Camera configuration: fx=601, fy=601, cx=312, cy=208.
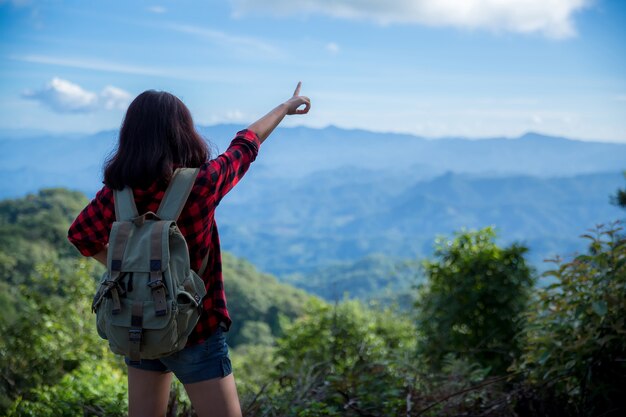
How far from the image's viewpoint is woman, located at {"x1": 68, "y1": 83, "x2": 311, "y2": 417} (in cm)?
164

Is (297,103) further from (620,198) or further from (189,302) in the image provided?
(620,198)

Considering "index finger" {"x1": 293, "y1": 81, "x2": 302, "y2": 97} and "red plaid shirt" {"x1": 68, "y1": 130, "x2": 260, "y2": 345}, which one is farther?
"index finger" {"x1": 293, "y1": 81, "x2": 302, "y2": 97}

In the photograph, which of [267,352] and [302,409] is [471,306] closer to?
[302,409]

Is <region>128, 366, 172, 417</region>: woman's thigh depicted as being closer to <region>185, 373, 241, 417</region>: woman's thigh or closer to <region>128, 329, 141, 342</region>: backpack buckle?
<region>185, 373, 241, 417</region>: woman's thigh

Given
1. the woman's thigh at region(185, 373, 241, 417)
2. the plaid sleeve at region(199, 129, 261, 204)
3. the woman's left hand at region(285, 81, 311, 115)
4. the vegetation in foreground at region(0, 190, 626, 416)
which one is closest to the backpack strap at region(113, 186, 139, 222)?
the plaid sleeve at region(199, 129, 261, 204)

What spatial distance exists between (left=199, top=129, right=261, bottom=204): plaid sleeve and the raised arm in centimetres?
3

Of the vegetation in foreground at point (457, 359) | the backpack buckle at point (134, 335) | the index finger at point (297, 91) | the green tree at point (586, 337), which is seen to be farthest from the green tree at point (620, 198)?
the backpack buckle at point (134, 335)

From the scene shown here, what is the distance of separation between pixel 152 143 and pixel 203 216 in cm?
24

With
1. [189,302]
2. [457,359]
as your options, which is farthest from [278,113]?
[457,359]

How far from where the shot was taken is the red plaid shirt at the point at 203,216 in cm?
165

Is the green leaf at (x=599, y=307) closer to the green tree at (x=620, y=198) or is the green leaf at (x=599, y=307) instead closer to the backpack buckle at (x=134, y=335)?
the backpack buckle at (x=134, y=335)

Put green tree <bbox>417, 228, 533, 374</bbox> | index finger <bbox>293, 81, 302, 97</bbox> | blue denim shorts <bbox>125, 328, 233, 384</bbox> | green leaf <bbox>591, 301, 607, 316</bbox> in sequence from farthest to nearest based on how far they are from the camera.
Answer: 1. green tree <bbox>417, 228, 533, 374</bbox>
2. green leaf <bbox>591, 301, 607, 316</bbox>
3. index finger <bbox>293, 81, 302, 97</bbox>
4. blue denim shorts <bbox>125, 328, 233, 384</bbox>

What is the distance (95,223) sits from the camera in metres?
1.75

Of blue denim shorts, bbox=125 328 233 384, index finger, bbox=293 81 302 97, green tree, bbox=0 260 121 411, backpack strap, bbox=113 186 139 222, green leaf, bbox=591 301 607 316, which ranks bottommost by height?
green tree, bbox=0 260 121 411
